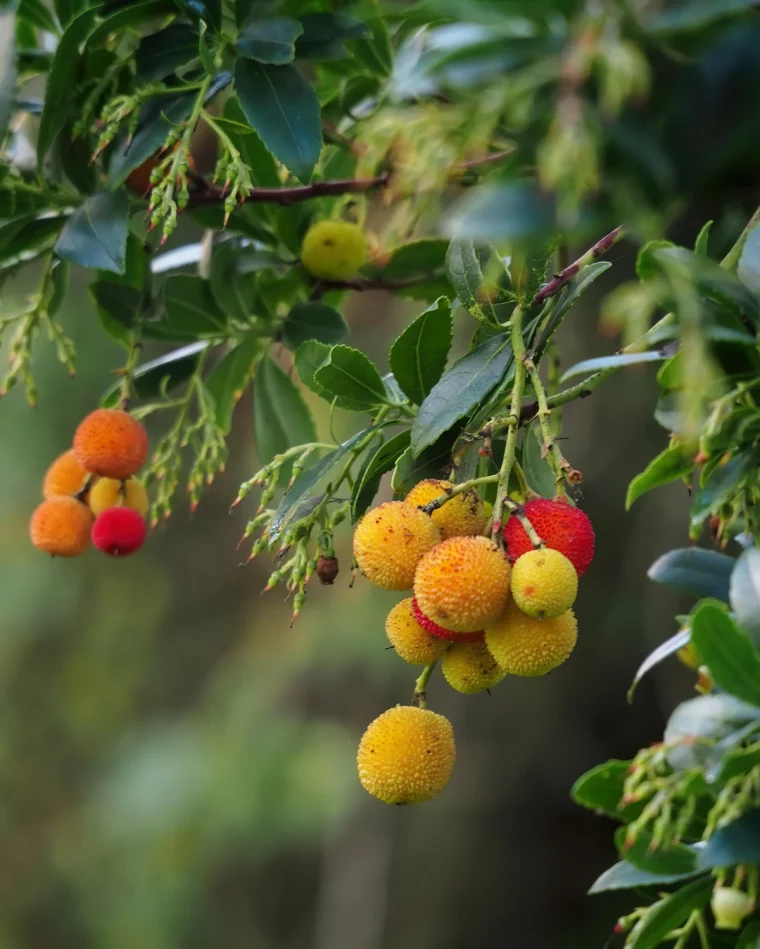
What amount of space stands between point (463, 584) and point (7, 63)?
0.59 meters

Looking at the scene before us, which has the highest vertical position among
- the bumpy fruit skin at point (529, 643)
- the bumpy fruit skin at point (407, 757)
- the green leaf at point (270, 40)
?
the green leaf at point (270, 40)

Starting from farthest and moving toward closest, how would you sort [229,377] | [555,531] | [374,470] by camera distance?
[229,377]
[374,470]
[555,531]

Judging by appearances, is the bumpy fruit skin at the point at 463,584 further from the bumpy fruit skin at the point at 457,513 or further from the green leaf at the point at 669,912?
the green leaf at the point at 669,912

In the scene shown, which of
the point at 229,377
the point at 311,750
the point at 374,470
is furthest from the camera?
the point at 311,750

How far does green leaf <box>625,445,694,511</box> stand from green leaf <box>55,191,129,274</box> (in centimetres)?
48

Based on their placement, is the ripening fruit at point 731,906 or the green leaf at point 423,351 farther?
the green leaf at point 423,351

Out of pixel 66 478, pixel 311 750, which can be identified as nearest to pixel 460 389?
pixel 66 478

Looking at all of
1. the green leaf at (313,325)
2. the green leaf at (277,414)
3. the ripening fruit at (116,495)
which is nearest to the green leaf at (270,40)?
the green leaf at (313,325)

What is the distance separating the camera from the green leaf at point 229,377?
1.18 m

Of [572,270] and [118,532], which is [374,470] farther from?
[118,532]

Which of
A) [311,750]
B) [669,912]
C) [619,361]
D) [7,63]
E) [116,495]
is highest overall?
[7,63]

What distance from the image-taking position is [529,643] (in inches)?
26.4

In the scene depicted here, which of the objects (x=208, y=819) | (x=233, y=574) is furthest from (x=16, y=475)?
(x=208, y=819)

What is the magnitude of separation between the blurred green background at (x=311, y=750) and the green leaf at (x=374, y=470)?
1.71 metres
